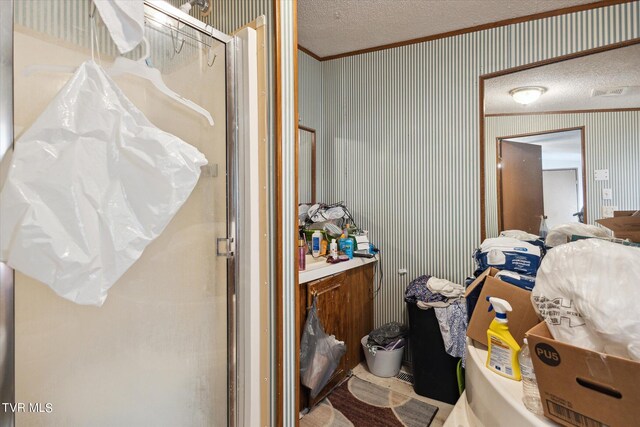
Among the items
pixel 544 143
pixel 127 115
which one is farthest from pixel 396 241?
pixel 127 115

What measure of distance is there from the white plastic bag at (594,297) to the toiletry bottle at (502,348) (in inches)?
4.1

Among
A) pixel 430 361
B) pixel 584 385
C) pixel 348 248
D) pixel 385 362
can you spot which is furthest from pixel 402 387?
pixel 584 385

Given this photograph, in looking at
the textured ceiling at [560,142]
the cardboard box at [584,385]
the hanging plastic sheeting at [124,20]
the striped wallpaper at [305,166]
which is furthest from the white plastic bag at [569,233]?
the hanging plastic sheeting at [124,20]

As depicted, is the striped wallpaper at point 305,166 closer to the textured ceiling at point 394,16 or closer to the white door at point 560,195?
the textured ceiling at point 394,16

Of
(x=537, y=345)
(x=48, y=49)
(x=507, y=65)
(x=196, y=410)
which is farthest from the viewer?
(x=507, y=65)

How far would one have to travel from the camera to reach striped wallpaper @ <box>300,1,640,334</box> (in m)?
2.23

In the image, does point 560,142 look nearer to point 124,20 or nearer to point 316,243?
point 316,243

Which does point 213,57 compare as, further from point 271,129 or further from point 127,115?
point 127,115

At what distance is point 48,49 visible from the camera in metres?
0.84

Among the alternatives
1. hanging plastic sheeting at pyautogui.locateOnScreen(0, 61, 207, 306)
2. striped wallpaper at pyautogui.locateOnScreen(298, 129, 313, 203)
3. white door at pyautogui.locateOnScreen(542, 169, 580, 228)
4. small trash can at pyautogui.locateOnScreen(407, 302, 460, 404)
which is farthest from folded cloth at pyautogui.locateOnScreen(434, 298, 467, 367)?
hanging plastic sheeting at pyautogui.locateOnScreen(0, 61, 207, 306)

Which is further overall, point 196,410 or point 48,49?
point 196,410

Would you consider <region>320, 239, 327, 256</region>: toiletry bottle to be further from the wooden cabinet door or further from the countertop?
the wooden cabinet door

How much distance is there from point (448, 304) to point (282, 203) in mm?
1387

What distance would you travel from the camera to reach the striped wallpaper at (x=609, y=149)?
1762mm
